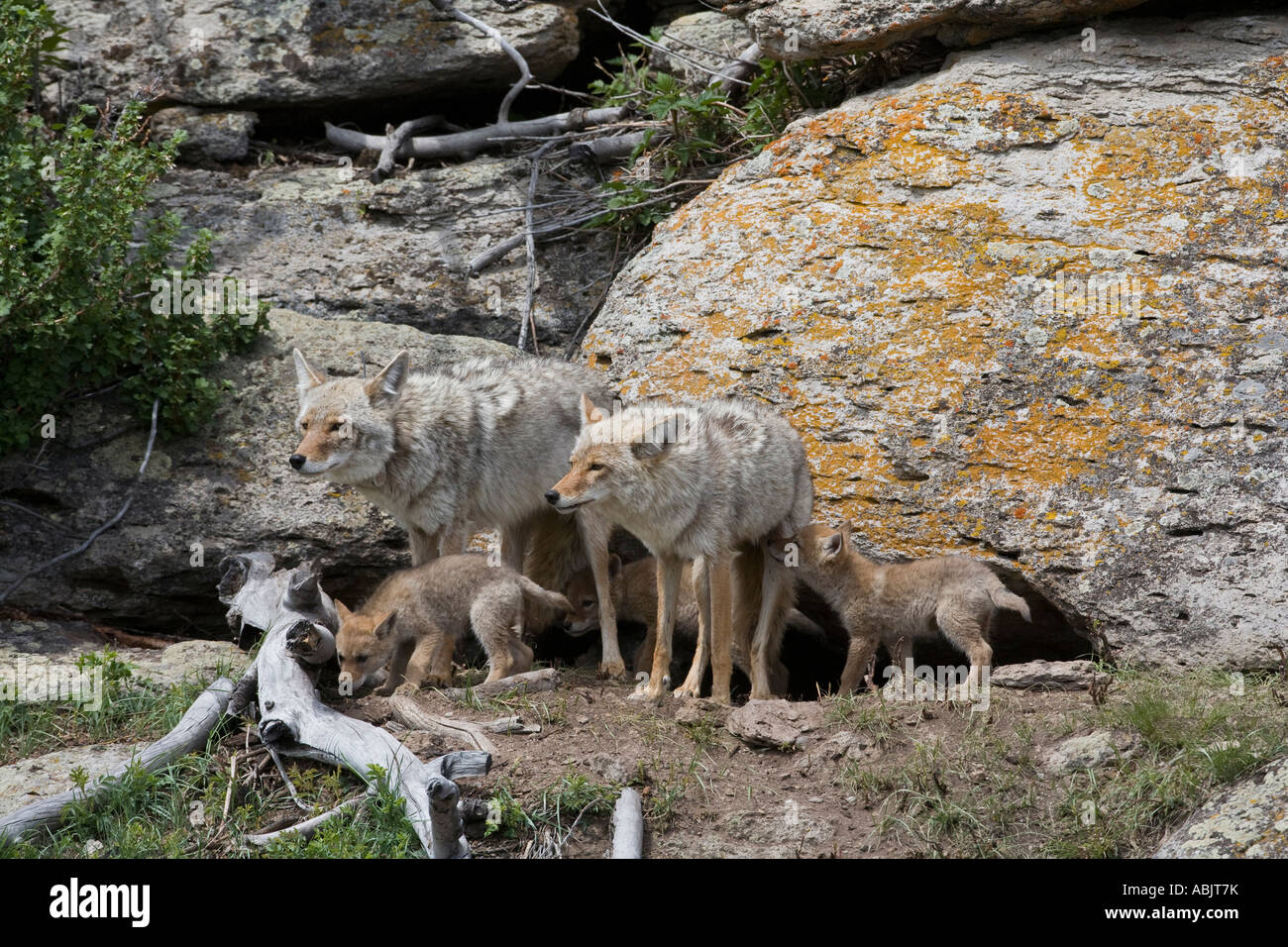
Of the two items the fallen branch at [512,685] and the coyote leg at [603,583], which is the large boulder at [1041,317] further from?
the fallen branch at [512,685]

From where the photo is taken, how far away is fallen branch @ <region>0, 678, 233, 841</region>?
6266 millimetres

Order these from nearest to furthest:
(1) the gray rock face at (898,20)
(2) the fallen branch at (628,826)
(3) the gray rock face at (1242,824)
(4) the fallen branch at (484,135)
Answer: (3) the gray rock face at (1242,824) → (2) the fallen branch at (628,826) → (1) the gray rock face at (898,20) → (4) the fallen branch at (484,135)

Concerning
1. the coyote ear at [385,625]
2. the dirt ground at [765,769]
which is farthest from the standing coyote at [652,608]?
the coyote ear at [385,625]

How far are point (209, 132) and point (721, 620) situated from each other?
6.93 m

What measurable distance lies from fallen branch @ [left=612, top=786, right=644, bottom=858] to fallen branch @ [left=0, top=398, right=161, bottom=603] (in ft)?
15.0

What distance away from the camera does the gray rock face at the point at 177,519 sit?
889 centimetres

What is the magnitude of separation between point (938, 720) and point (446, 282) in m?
5.71

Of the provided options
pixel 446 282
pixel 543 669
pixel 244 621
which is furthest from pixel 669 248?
pixel 244 621

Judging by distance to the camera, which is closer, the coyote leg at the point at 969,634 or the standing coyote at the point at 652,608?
the coyote leg at the point at 969,634

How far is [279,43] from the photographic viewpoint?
11.4 meters

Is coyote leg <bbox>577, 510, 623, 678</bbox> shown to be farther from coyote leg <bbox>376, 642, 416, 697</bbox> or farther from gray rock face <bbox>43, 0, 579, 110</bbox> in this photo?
gray rock face <bbox>43, 0, 579, 110</bbox>

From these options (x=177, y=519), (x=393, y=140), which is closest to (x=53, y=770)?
(x=177, y=519)

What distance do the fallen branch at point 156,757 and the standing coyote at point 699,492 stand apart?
2.21 m

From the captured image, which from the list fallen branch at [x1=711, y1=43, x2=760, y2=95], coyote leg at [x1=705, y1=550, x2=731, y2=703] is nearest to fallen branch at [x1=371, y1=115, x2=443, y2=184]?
fallen branch at [x1=711, y1=43, x2=760, y2=95]
